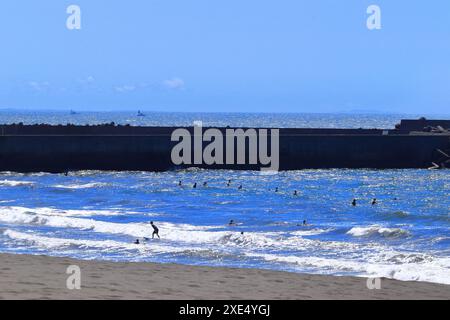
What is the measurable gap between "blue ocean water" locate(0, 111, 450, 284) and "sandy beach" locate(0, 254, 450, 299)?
2271mm

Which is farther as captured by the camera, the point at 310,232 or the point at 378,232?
the point at 310,232

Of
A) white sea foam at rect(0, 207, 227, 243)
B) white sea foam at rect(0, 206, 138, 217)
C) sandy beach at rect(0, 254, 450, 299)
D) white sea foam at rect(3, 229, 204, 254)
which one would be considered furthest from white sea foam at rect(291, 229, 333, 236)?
sandy beach at rect(0, 254, 450, 299)

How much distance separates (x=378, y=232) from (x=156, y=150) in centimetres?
3051

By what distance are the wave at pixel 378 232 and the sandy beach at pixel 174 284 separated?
1041 centimetres

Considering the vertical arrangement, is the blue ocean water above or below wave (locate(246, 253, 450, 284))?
below

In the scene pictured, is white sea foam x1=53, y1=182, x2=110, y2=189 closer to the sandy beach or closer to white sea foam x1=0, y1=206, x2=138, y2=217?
white sea foam x1=0, y1=206, x2=138, y2=217

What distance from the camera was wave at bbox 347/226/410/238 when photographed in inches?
1159

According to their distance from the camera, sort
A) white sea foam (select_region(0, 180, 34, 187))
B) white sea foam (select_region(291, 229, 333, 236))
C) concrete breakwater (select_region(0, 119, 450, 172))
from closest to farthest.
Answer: white sea foam (select_region(291, 229, 333, 236)) < white sea foam (select_region(0, 180, 34, 187)) < concrete breakwater (select_region(0, 119, 450, 172))

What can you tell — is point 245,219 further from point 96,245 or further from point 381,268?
point 381,268

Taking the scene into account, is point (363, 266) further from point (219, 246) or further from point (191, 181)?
point (191, 181)

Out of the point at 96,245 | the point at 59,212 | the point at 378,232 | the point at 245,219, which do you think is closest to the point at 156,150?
Answer: the point at 59,212

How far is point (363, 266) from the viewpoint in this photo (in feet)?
71.0

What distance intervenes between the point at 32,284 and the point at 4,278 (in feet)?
2.49

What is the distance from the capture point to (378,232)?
29781 millimetres
